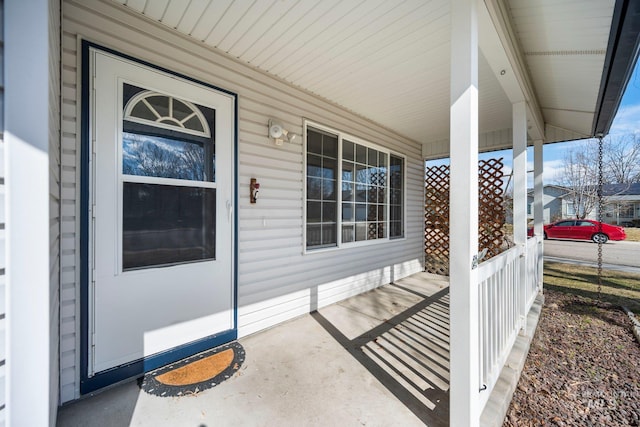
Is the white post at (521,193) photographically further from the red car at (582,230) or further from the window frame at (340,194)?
the red car at (582,230)

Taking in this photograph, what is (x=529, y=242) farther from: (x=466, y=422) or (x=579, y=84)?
(x=466, y=422)

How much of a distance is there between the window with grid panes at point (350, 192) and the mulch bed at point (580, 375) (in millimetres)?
2391

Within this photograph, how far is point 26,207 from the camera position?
2.63 feet

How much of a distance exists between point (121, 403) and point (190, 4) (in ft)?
9.30

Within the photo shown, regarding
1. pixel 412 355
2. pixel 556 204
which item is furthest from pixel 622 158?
pixel 412 355

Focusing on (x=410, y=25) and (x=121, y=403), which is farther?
(x=410, y=25)

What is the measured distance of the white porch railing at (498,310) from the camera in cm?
172

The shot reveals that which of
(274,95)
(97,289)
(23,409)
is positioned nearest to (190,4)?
(274,95)

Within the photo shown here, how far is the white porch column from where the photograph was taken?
1472mm

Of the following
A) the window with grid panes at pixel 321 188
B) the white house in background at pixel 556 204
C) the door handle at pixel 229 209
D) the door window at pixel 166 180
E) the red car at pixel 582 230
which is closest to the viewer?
the door window at pixel 166 180

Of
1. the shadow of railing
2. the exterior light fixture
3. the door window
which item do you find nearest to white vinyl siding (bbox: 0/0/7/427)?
the door window

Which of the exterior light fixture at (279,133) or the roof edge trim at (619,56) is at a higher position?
the roof edge trim at (619,56)

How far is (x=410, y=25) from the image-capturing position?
2.13m

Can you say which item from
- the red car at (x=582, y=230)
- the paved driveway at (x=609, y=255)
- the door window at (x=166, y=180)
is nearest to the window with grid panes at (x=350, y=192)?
the door window at (x=166, y=180)
